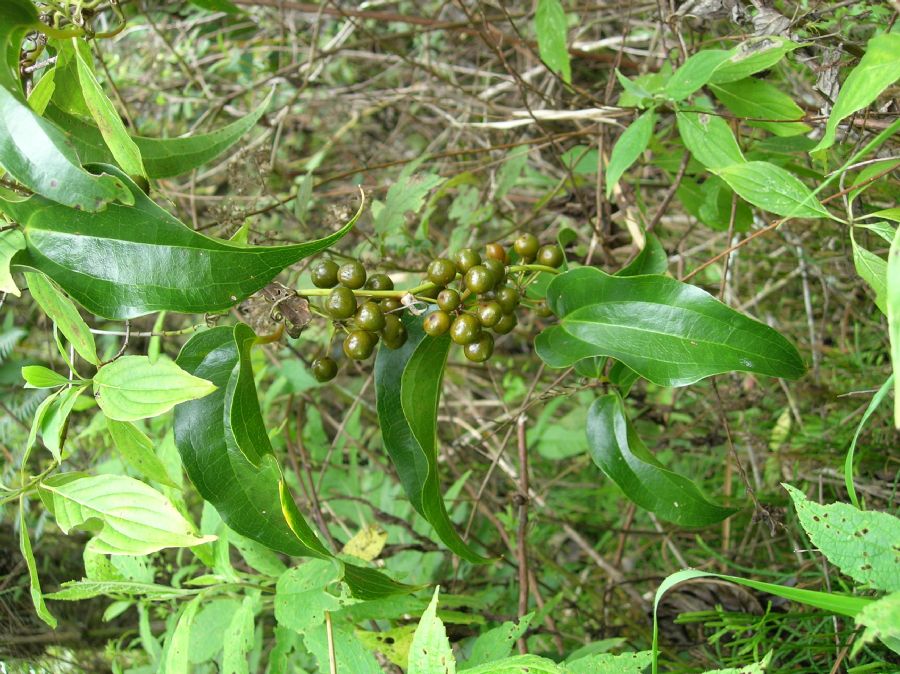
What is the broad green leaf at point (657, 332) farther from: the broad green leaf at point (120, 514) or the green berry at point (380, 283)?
the broad green leaf at point (120, 514)

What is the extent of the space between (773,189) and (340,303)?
0.66 meters

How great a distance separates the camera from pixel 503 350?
9.11 feet

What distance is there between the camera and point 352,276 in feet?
4.00

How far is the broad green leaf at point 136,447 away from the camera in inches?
45.0

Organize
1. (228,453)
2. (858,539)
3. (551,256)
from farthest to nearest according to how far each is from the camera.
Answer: (551,256), (228,453), (858,539)

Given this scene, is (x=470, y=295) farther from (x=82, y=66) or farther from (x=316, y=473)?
(x=316, y=473)

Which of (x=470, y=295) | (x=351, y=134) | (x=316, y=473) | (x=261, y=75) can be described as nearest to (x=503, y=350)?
(x=316, y=473)

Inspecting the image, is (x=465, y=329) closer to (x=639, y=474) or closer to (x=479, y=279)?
(x=479, y=279)

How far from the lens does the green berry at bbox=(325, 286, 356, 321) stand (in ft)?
3.90

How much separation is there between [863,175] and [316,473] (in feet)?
5.52

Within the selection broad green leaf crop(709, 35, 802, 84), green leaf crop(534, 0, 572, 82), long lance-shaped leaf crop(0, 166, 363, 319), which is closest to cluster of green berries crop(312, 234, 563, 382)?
long lance-shaped leaf crop(0, 166, 363, 319)

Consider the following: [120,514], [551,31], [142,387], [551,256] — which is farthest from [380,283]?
[551,31]

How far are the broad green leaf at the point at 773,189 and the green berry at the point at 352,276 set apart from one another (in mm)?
574

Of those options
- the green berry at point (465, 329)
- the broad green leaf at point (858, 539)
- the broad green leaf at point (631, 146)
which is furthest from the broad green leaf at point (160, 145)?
the broad green leaf at point (858, 539)
